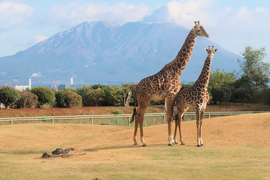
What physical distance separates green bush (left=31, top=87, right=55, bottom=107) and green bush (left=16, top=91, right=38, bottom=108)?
138 centimetres

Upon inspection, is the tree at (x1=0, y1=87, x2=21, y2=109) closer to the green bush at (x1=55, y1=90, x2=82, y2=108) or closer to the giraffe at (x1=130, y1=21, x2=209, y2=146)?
the green bush at (x1=55, y1=90, x2=82, y2=108)

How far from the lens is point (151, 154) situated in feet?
61.2

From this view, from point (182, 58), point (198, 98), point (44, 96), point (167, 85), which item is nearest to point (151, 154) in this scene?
point (198, 98)

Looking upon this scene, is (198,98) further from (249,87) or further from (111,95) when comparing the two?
(249,87)

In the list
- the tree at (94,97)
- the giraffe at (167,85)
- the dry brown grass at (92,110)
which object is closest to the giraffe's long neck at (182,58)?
the giraffe at (167,85)

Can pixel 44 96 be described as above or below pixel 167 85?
above

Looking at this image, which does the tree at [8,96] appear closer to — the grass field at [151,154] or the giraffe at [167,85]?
the grass field at [151,154]

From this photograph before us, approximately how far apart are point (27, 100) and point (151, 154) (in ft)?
108

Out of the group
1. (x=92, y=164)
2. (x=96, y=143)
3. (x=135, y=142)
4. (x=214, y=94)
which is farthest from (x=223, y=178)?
(x=214, y=94)

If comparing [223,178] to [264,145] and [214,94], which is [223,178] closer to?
[264,145]

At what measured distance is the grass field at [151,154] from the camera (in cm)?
1388

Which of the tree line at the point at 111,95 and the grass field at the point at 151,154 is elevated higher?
the tree line at the point at 111,95

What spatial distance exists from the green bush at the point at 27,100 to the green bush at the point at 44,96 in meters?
1.38

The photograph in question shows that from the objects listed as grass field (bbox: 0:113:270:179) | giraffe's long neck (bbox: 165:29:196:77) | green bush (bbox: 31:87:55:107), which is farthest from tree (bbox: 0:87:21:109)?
giraffe's long neck (bbox: 165:29:196:77)
